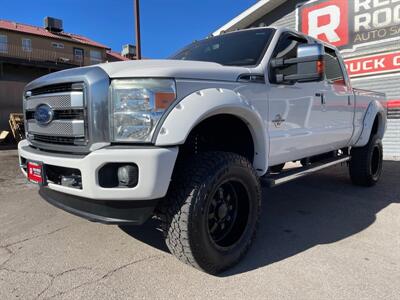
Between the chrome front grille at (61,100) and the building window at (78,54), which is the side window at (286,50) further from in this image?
the building window at (78,54)

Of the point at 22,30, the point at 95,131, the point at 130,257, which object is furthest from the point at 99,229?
the point at 22,30

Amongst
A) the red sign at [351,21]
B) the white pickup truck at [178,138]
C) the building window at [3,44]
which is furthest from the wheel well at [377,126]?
the building window at [3,44]

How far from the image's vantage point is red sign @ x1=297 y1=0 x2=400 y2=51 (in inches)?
337

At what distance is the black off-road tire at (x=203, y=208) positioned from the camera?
2453mm

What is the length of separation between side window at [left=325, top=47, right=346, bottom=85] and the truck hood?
2191 mm

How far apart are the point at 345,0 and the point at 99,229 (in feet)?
29.3

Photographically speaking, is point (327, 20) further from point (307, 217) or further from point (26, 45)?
point (26, 45)

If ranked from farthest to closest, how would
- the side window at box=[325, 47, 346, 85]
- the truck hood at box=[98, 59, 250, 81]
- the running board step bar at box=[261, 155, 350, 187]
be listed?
1. the side window at box=[325, 47, 346, 85]
2. the running board step bar at box=[261, 155, 350, 187]
3. the truck hood at box=[98, 59, 250, 81]

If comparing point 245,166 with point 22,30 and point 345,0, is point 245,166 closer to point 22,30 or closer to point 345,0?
point 345,0

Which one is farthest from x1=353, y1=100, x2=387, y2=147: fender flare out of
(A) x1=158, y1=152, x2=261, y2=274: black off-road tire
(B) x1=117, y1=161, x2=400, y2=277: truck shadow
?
(A) x1=158, y1=152, x2=261, y2=274: black off-road tire

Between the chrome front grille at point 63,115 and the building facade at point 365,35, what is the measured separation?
6.72 m

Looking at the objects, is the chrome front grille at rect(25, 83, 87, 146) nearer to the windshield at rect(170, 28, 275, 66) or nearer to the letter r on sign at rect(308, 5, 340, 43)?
the windshield at rect(170, 28, 275, 66)

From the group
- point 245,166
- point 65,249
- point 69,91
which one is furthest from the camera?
point 65,249

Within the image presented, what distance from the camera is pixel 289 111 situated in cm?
351
